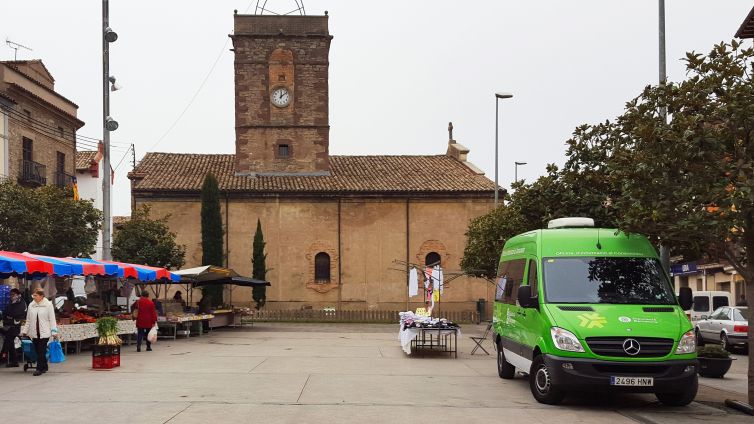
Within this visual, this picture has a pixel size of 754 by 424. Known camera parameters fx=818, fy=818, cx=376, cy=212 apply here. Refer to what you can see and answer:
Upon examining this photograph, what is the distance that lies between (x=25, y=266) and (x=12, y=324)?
1366mm

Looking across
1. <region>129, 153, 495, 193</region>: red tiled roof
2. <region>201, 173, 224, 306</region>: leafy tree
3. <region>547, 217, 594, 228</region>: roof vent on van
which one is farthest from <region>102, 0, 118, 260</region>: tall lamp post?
<region>129, 153, 495, 193</region>: red tiled roof

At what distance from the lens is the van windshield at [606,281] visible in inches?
486

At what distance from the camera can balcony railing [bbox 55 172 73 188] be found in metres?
40.4

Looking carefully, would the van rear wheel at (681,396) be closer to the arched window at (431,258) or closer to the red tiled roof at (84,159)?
the arched window at (431,258)

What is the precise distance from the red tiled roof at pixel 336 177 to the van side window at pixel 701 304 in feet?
55.3

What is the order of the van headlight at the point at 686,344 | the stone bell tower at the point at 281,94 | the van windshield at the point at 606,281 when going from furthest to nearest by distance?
1. the stone bell tower at the point at 281,94
2. the van windshield at the point at 606,281
3. the van headlight at the point at 686,344

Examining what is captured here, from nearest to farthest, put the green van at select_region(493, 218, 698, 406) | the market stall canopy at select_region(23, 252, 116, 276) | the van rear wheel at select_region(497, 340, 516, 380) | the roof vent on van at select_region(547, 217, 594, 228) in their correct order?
the green van at select_region(493, 218, 698, 406)
the roof vent on van at select_region(547, 217, 594, 228)
the van rear wheel at select_region(497, 340, 516, 380)
the market stall canopy at select_region(23, 252, 116, 276)

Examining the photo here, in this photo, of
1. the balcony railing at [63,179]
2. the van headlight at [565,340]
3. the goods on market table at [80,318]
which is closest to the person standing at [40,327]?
the goods on market table at [80,318]

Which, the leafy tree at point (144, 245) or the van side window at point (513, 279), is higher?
the leafy tree at point (144, 245)

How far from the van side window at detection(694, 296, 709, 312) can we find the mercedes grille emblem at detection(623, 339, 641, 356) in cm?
2129

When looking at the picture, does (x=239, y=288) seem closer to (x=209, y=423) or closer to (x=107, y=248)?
(x=107, y=248)

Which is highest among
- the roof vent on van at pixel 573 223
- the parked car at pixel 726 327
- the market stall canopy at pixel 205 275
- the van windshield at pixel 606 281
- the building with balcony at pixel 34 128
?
the building with balcony at pixel 34 128

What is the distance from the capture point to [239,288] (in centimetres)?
4497

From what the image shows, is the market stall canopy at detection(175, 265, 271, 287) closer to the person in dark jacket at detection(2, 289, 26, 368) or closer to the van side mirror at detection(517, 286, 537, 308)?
the person in dark jacket at detection(2, 289, 26, 368)
